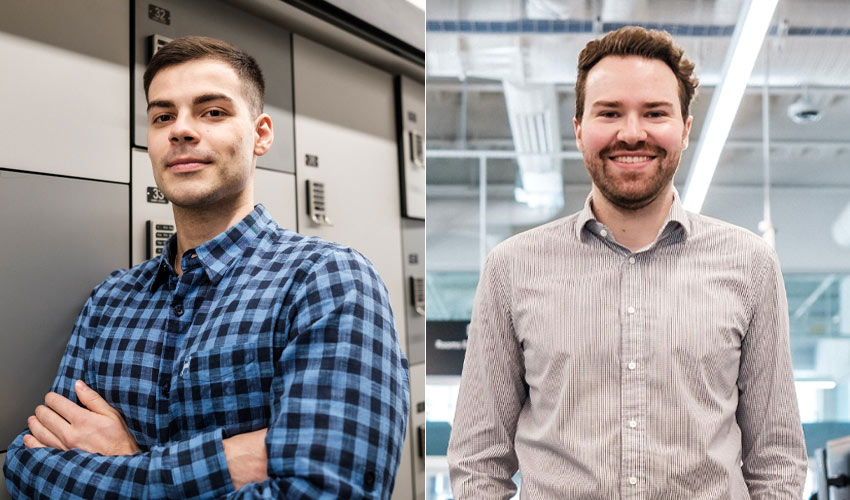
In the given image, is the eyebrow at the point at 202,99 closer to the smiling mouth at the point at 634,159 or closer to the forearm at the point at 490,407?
the forearm at the point at 490,407

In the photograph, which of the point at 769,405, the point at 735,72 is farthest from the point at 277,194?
the point at 735,72

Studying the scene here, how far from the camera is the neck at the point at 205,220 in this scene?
4.73 feet

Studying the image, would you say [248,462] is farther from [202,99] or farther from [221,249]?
[202,99]

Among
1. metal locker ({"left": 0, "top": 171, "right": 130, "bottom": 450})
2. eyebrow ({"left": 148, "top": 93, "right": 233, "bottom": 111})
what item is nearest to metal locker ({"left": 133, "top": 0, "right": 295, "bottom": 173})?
metal locker ({"left": 0, "top": 171, "right": 130, "bottom": 450})

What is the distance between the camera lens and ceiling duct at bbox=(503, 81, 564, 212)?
5.82 m

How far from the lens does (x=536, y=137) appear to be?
6922 mm

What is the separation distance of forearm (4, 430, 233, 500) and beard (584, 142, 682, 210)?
2.69 ft

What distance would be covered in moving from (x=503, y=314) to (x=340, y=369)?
1.38 feet

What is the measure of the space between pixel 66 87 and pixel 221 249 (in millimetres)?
663

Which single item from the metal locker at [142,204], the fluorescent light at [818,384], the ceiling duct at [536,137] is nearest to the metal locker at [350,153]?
the metal locker at [142,204]

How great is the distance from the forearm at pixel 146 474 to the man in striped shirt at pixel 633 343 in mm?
488

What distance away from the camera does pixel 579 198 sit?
1091cm

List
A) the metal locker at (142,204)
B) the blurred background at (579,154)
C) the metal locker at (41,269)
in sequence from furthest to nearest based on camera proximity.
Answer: the blurred background at (579,154) → the metal locker at (142,204) → the metal locker at (41,269)

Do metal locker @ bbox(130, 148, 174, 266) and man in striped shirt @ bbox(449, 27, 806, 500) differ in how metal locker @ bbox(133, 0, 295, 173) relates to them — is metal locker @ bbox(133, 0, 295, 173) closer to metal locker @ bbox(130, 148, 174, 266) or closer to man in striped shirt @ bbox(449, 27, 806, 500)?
metal locker @ bbox(130, 148, 174, 266)
